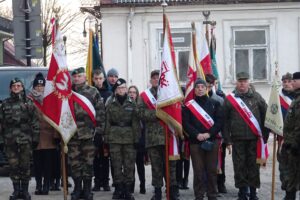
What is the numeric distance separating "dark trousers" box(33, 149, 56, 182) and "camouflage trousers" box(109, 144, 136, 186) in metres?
1.33

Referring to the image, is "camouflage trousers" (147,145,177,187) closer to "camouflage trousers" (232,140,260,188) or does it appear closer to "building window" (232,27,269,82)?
"camouflage trousers" (232,140,260,188)

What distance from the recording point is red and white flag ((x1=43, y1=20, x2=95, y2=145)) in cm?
1123

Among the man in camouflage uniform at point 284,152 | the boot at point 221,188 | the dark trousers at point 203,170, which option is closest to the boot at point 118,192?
the dark trousers at point 203,170

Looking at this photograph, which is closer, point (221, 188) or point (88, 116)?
point (88, 116)

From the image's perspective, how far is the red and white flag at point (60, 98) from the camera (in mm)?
11234

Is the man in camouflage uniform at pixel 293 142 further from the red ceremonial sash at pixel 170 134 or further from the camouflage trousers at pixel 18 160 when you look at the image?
the camouflage trousers at pixel 18 160

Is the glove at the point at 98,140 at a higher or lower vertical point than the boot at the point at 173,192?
higher

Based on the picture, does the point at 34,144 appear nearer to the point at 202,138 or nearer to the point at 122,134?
the point at 122,134

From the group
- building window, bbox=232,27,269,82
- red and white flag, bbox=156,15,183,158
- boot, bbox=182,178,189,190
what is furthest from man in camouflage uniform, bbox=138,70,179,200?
building window, bbox=232,27,269,82

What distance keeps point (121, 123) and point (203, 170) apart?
1.58 meters

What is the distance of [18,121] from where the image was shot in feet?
37.8

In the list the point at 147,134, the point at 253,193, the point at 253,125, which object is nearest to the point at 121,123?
the point at 147,134

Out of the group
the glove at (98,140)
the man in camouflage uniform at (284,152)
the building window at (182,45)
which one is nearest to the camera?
the man in camouflage uniform at (284,152)

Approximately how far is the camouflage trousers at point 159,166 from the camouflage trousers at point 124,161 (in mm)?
424
